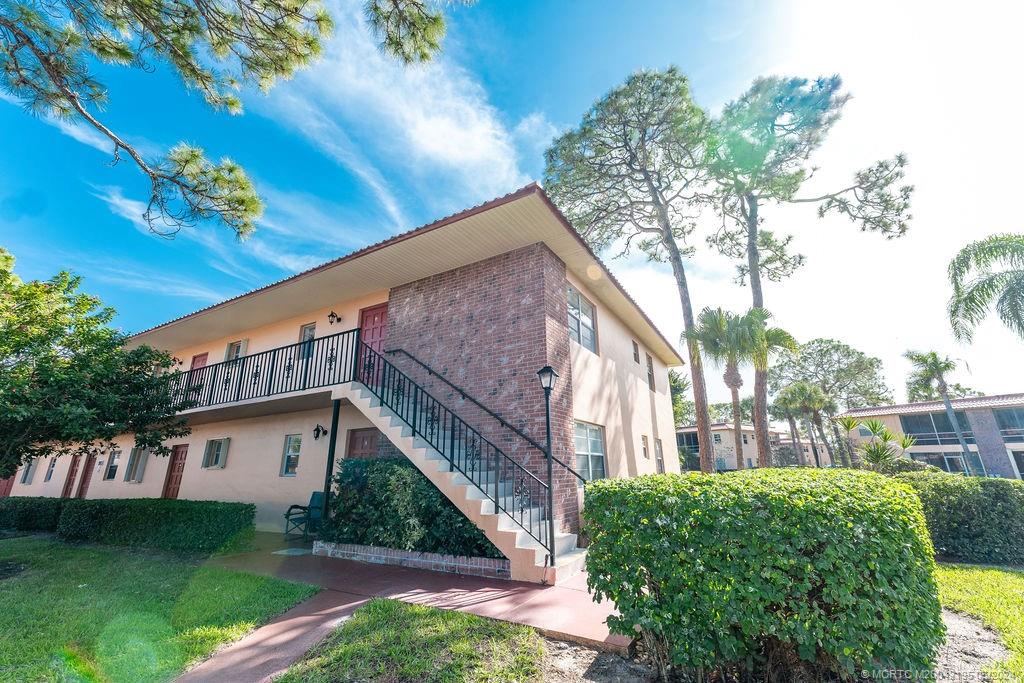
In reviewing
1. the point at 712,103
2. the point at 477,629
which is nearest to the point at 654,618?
the point at 477,629

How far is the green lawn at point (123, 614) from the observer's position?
3.18m

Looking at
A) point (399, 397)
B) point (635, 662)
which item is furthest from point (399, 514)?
point (635, 662)

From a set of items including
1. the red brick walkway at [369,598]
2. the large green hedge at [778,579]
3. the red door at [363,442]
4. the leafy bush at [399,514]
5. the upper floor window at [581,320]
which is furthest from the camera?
the red door at [363,442]

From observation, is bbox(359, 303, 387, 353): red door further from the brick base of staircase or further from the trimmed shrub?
the brick base of staircase

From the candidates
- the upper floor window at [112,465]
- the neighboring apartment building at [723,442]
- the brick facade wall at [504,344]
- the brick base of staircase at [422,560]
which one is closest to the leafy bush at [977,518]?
the brick facade wall at [504,344]

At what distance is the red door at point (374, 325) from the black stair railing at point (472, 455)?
74cm

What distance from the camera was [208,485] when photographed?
1150cm

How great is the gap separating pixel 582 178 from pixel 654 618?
44.8 feet

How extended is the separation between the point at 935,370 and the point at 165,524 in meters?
33.9

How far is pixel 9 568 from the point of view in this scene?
21.2 ft

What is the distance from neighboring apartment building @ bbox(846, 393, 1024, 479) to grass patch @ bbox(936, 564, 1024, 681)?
83.0 ft

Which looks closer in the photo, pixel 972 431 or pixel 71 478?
pixel 71 478

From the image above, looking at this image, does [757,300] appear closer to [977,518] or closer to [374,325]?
[977,518]

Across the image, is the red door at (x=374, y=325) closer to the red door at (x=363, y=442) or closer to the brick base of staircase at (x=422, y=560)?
the red door at (x=363, y=442)
